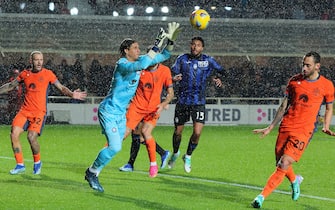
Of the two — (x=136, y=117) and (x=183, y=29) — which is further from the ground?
(x=136, y=117)

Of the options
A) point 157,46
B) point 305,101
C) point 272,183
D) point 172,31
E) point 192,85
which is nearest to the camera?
point 272,183

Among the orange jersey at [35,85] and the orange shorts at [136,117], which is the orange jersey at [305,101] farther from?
the orange jersey at [35,85]

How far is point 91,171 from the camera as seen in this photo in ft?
35.1

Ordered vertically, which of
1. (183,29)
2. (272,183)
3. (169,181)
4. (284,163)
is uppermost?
(284,163)

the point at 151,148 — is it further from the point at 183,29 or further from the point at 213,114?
the point at 183,29

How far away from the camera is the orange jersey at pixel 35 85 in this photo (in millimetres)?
13000

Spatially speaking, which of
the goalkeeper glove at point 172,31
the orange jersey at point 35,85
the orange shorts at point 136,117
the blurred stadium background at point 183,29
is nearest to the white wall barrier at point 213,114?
the blurred stadium background at point 183,29

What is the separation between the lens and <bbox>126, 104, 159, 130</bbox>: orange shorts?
13.0 metres

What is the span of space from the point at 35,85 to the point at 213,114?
55.3 ft

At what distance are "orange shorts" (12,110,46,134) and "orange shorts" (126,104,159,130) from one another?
1.37 meters

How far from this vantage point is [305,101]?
9.88 meters

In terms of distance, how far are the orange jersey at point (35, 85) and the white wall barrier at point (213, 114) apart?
49.5ft

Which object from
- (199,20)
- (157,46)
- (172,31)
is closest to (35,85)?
(199,20)

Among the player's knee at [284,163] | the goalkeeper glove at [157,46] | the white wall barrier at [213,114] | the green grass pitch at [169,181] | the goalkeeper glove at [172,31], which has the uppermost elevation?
the goalkeeper glove at [172,31]
